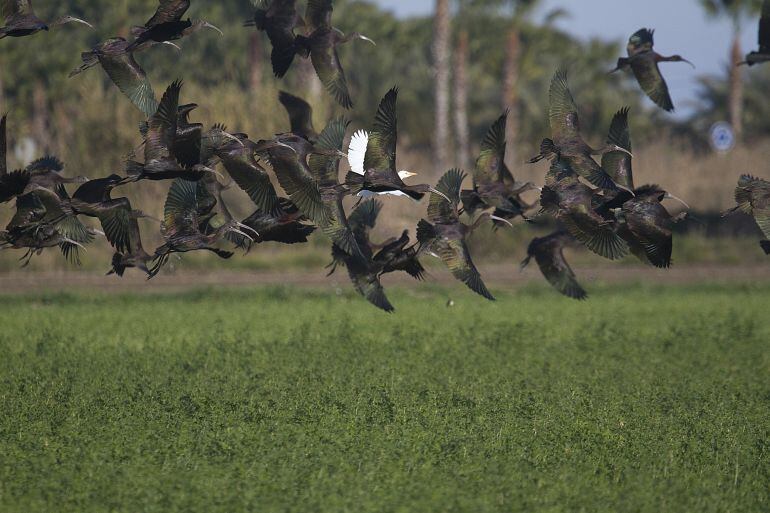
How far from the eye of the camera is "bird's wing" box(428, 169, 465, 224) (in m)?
9.85

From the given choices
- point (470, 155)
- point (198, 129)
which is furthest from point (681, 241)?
point (198, 129)

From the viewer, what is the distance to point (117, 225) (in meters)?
9.69

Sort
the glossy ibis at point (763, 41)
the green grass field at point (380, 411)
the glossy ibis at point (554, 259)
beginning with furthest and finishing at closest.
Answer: the glossy ibis at point (763, 41), the glossy ibis at point (554, 259), the green grass field at point (380, 411)

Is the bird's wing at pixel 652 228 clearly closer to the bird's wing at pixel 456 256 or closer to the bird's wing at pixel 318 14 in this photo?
the bird's wing at pixel 456 256

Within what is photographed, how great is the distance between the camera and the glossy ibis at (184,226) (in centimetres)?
960

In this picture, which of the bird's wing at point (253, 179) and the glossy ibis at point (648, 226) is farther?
the glossy ibis at point (648, 226)

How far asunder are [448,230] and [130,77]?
264 cm

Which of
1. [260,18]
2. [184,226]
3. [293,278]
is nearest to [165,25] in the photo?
[260,18]

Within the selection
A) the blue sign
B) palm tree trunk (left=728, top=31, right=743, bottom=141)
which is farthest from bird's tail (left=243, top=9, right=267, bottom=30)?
palm tree trunk (left=728, top=31, right=743, bottom=141)

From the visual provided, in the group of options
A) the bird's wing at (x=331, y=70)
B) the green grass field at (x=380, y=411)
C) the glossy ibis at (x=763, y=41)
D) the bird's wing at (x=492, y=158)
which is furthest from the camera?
the glossy ibis at (x=763, y=41)

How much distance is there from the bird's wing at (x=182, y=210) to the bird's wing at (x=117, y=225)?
277 mm

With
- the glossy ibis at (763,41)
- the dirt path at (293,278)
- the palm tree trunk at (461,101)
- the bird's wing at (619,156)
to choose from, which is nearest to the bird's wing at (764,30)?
the glossy ibis at (763,41)

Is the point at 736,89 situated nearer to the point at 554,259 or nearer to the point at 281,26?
the point at 554,259

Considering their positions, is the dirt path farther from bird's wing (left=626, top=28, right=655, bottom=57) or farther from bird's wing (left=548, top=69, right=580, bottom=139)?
bird's wing (left=548, top=69, right=580, bottom=139)
